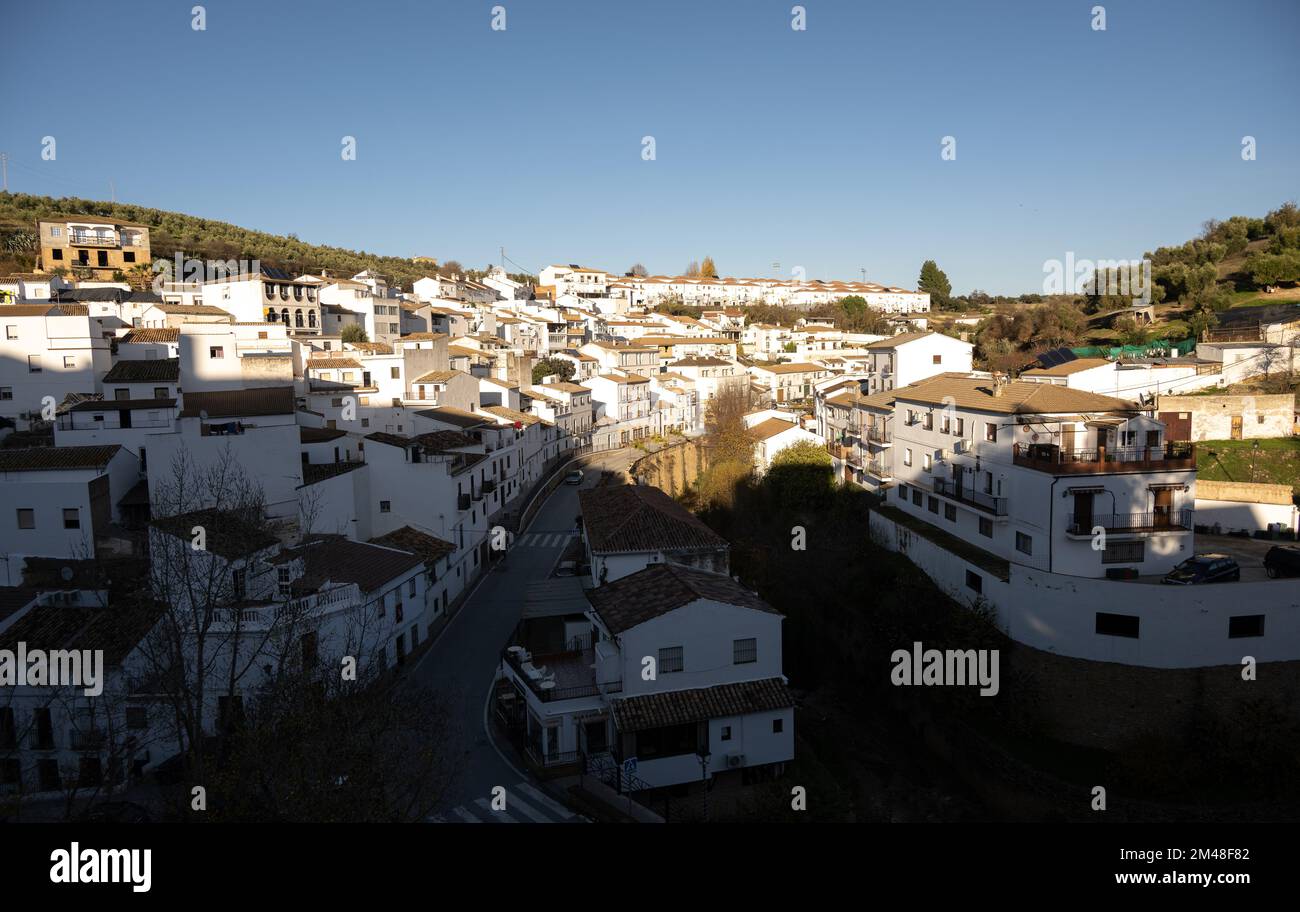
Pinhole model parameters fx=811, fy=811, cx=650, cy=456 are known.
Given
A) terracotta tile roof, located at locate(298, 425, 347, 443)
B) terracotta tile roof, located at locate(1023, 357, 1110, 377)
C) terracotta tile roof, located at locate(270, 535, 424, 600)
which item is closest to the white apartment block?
terracotta tile roof, located at locate(1023, 357, 1110, 377)

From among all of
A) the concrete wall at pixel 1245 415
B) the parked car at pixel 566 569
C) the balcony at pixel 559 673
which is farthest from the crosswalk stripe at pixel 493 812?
the concrete wall at pixel 1245 415

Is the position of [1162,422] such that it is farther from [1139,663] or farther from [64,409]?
[64,409]

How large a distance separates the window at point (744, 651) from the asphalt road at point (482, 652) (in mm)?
3746

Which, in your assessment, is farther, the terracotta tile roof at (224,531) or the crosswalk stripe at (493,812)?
the terracotta tile roof at (224,531)

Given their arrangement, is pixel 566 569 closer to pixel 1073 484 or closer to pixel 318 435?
pixel 318 435

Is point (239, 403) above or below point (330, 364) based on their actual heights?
below

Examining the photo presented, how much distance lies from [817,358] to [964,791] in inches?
1597

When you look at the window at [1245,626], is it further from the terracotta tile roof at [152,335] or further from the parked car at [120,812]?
the terracotta tile roof at [152,335]

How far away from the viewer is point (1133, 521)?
583 inches

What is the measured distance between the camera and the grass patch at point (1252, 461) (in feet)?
63.8

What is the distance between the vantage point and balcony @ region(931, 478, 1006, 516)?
16.5m

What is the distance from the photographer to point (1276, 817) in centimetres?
1158

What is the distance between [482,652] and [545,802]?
5.60m

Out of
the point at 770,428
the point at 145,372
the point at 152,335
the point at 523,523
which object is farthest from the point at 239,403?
the point at 770,428
